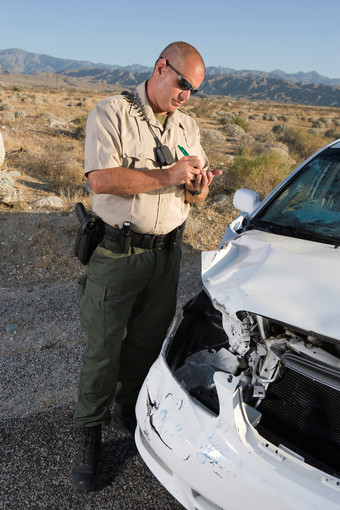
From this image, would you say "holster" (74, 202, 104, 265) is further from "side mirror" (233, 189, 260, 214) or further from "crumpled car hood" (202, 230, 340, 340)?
"side mirror" (233, 189, 260, 214)

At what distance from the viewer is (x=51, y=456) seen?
2.38 m

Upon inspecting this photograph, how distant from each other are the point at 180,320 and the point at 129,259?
43 centimetres

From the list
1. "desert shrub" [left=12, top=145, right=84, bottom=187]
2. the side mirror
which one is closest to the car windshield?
the side mirror

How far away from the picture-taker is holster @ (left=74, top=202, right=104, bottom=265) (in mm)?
2297

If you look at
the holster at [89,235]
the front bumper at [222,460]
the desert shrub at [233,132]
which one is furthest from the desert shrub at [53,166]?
Result: the desert shrub at [233,132]

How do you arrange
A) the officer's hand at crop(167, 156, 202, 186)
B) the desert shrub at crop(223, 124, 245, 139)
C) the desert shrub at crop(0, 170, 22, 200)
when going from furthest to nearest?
the desert shrub at crop(223, 124, 245, 139), the desert shrub at crop(0, 170, 22, 200), the officer's hand at crop(167, 156, 202, 186)

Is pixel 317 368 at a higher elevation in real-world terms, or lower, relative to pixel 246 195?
lower

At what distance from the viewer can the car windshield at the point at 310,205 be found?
2.55 meters

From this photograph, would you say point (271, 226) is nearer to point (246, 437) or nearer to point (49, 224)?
point (246, 437)

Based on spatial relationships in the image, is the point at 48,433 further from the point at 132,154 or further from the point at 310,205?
the point at 310,205

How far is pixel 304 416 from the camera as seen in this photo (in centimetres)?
193

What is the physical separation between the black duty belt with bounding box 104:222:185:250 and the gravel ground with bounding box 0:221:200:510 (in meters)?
1.20

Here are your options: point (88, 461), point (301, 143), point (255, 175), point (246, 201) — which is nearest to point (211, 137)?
point (301, 143)

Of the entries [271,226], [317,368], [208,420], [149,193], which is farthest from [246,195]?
[208,420]
